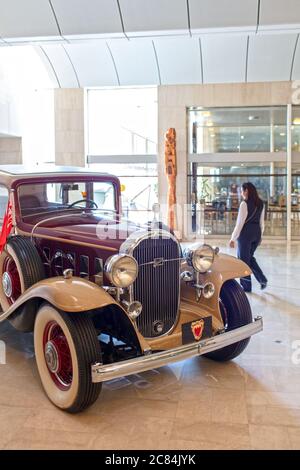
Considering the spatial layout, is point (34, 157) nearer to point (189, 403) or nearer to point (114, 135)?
point (114, 135)

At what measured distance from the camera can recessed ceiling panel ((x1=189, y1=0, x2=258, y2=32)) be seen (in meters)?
7.75

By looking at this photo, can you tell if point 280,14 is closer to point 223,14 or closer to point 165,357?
point 223,14

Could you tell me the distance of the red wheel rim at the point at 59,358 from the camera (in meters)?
3.31

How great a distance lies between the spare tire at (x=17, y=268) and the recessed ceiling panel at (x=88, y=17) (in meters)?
5.59

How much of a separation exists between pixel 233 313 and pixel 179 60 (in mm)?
9869

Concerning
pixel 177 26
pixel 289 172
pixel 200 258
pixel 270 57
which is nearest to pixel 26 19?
pixel 177 26

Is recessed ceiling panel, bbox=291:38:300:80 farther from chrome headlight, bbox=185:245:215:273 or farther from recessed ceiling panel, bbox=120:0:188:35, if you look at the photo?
chrome headlight, bbox=185:245:215:273

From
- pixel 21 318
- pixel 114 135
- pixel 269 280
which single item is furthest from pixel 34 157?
pixel 21 318

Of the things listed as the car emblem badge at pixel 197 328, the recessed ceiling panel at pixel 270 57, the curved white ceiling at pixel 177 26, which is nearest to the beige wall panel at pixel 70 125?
the curved white ceiling at pixel 177 26

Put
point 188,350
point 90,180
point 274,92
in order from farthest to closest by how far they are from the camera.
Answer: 1. point 274,92
2. point 90,180
3. point 188,350

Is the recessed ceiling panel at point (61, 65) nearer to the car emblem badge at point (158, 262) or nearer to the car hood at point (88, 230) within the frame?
the car hood at point (88, 230)

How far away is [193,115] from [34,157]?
501cm

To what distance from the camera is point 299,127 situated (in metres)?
12.7

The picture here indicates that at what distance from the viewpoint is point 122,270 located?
10.7 feet
